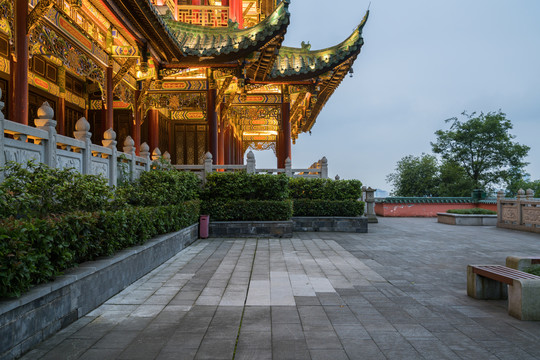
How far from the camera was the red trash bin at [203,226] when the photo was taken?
10203 mm

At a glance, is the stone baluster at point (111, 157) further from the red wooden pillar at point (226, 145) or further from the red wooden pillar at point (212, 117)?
the red wooden pillar at point (226, 145)

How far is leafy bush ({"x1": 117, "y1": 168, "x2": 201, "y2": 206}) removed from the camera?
7234mm

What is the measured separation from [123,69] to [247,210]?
551 centimetres

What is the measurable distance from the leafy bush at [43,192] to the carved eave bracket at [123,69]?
6326 mm

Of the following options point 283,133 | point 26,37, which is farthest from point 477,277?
point 283,133

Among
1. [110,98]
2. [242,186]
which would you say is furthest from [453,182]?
[110,98]

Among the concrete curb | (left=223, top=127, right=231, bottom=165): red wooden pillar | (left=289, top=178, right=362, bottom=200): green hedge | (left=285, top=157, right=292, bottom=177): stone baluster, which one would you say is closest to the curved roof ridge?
(left=285, top=157, right=292, bottom=177): stone baluster

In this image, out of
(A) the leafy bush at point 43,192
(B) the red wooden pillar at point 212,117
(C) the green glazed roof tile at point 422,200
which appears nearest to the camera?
(A) the leafy bush at point 43,192

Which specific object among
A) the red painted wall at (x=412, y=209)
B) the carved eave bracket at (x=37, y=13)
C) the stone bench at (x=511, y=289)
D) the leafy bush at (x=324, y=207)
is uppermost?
Result: the carved eave bracket at (x=37, y=13)

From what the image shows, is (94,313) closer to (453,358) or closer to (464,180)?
(453,358)

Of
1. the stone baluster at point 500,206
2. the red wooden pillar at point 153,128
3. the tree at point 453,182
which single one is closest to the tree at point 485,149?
the tree at point 453,182

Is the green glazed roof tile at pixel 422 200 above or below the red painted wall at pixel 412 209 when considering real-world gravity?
above

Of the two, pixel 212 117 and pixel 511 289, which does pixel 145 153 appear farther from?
pixel 511 289

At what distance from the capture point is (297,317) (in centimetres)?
372
